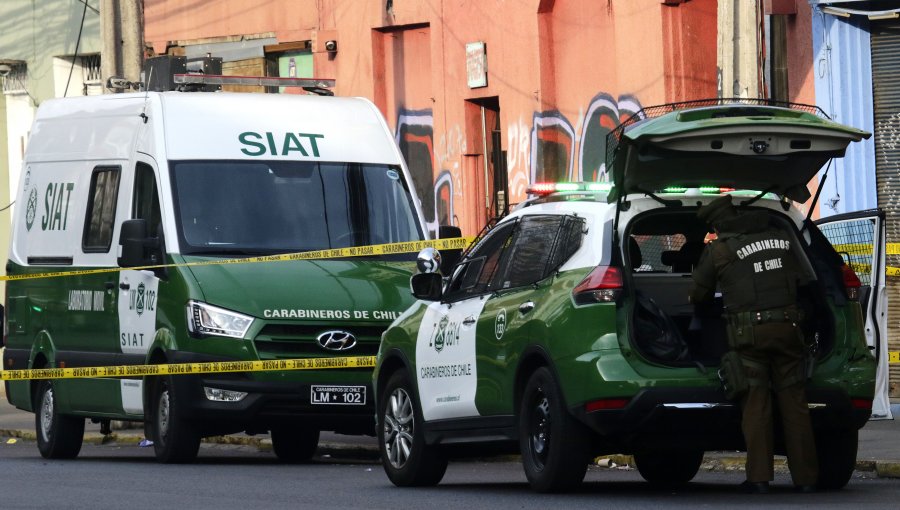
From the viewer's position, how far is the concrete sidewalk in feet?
40.6

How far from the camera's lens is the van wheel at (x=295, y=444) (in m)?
15.6

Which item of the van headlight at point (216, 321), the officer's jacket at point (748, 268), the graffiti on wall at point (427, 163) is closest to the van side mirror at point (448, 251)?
the van headlight at point (216, 321)

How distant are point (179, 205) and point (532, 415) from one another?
4641 mm

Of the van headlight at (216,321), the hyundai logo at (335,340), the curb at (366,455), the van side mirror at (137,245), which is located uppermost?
the van side mirror at (137,245)

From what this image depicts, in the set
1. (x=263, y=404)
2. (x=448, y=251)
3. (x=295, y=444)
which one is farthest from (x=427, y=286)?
(x=295, y=444)

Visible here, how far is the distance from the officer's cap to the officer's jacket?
3 centimetres

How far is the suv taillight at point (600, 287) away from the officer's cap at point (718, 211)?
573 millimetres

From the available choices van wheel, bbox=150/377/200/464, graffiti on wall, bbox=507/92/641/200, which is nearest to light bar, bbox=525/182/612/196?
van wheel, bbox=150/377/200/464

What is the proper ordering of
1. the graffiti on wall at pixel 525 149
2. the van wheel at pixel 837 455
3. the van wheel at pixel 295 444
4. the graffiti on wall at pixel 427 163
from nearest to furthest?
1. the van wheel at pixel 837 455
2. the van wheel at pixel 295 444
3. the graffiti on wall at pixel 525 149
4. the graffiti on wall at pixel 427 163

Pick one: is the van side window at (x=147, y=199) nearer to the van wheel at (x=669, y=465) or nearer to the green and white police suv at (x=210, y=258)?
the green and white police suv at (x=210, y=258)

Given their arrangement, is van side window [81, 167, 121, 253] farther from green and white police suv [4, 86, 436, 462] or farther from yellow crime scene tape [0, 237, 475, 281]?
yellow crime scene tape [0, 237, 475, 281]

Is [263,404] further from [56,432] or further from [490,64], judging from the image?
[490,64]

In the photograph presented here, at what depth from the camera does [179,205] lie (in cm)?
1410

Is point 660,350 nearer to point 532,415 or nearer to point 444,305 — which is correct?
point 532,415
